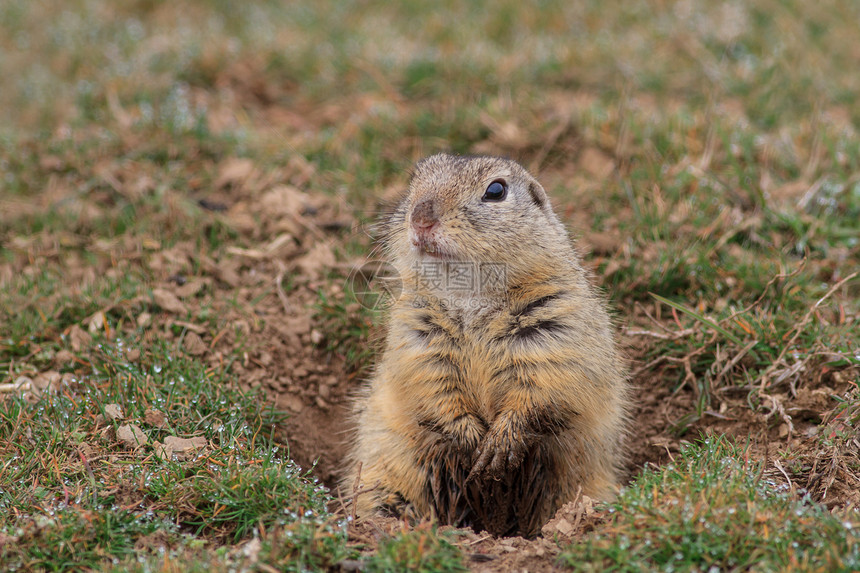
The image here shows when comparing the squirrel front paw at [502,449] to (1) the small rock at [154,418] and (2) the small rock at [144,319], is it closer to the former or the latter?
(1) the small rock at [154,418]

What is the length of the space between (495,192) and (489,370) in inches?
37.6

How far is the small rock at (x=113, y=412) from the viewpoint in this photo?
431 cm

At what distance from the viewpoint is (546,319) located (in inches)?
167

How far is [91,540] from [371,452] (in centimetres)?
158

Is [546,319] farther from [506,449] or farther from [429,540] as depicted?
[429,540]

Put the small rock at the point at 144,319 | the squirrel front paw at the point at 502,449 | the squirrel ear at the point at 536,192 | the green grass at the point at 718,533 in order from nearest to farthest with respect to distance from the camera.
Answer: the green grass at the point at 718,533
the squirrel front paw at the point at 502,449
the squirrel ear at the point at 536,192
the small rock at the point at 144,319

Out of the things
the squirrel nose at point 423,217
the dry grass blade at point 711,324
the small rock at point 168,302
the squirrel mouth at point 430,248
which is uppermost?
the squirrel nose at point 423,217

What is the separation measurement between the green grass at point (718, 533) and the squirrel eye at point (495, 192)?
167cm

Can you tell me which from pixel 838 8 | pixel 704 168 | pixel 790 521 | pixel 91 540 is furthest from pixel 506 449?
pixel 838 8

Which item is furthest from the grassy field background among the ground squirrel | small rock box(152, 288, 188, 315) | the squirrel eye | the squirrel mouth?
the squirrel eye

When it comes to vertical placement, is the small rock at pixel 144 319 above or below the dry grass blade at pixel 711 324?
below

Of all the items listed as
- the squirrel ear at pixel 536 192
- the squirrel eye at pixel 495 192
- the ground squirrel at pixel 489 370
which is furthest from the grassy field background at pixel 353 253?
the squirrel eye at pixel 495 192

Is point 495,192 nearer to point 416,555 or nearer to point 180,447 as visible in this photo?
point 416,555

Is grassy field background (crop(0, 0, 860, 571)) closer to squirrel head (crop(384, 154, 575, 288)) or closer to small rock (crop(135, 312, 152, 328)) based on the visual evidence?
small rock (crop(135, 312, 152, 328))
